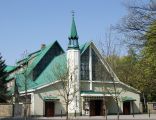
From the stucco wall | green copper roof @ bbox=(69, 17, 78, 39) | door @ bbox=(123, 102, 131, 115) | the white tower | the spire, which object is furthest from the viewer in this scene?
door @ bbox=(123, 102, 131, 115)

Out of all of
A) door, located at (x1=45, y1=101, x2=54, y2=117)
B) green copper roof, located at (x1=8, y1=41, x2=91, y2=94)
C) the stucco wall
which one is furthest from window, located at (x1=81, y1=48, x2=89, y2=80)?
door, located at (x1=45, y1=101, x2=54, y2=117)

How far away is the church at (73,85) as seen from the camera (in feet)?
173

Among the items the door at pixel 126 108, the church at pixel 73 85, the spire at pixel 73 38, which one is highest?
the spire at pixel 73 38

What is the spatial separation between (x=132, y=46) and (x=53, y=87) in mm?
36565

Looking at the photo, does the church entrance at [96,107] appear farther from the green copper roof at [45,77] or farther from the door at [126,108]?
the green copper roof at [45,77]

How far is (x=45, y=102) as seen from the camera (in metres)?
53.3

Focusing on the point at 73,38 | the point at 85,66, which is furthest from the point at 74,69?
the point at 73,38

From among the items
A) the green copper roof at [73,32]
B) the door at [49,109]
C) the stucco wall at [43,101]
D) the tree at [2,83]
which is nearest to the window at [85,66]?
the green copper roof at [73,32]

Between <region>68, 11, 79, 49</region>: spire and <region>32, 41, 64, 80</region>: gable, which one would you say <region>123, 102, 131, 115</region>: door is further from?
<region>32, 41, 64, 80</region>: gable

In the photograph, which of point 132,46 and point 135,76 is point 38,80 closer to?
point 135,76

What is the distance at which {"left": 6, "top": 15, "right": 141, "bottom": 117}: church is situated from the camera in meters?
52.9

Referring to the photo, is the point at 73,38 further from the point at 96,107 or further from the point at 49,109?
the point at 49,109

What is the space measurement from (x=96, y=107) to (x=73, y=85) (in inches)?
270

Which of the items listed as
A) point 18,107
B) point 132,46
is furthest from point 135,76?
point 132,46
